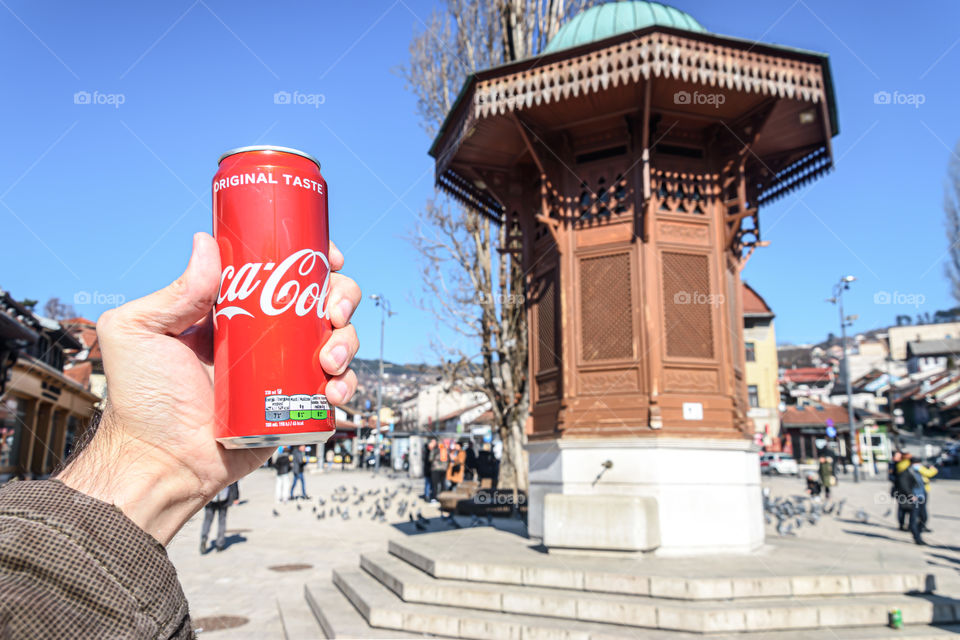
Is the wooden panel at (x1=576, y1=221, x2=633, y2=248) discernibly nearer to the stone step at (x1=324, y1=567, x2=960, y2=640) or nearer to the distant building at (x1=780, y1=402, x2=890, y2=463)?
the stone step at (x1=324, y1=567, x2=960, y2=640)

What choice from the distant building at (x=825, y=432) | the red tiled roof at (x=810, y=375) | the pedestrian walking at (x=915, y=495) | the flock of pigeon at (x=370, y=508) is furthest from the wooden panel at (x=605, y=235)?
the red tiled roof at (x=810, y=375)

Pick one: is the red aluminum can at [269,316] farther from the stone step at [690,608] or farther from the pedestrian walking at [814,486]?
the pedestrian walking at [814,486]

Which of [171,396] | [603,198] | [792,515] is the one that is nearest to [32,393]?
[603,198]

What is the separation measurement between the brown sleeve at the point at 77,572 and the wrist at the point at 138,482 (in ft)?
0.50

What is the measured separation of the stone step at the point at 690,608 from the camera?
624cm

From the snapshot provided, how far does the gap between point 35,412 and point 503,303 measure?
62.1 feet

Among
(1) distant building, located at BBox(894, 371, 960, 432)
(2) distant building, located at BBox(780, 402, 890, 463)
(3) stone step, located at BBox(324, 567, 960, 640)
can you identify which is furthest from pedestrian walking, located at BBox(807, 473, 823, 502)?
(1) distant building, located at BBox(894, 371, 960, 432)

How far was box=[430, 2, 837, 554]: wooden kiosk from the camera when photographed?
885cm

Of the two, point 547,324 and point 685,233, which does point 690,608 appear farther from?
point 685,233

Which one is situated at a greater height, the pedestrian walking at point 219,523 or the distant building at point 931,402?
the distant building at point 931,402

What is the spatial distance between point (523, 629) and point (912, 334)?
361 feet

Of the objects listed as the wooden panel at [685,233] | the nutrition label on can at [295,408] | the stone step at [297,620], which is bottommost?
the stone step at [297,620]

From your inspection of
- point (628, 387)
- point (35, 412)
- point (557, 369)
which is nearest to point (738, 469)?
point (628, 387)

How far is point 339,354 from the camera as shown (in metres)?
2.05
